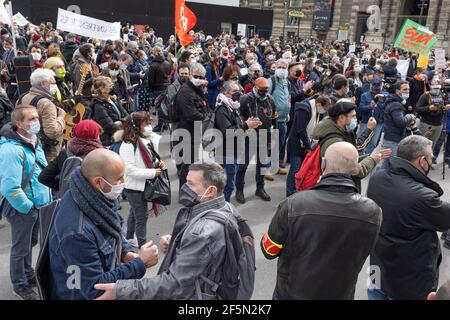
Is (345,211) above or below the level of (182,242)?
above

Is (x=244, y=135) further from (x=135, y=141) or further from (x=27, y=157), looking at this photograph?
(x=27, y=157)

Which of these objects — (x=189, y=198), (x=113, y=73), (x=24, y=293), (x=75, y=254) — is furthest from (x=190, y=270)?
(x=113, y=73)

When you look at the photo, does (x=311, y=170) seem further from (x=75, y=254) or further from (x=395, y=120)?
(x=75, y=254)

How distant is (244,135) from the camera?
6039mm

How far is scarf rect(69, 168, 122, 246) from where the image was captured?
8.02 feet

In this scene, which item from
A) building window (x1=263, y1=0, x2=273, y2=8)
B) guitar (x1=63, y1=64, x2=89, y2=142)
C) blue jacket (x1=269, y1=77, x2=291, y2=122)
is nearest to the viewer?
guitar (x1=63, y1=64, x2=89, y2=142)

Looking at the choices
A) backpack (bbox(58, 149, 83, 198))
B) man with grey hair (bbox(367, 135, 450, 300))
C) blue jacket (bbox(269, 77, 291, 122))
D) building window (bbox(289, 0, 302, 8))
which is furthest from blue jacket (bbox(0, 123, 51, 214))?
building window (bbox(289, 0, 302, 8))

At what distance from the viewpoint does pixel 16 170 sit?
147 inches

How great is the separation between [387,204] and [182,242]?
5.26 ft

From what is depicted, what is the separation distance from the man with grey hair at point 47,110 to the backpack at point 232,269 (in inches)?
124

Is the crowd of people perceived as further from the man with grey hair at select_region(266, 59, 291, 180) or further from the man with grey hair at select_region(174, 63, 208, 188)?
the man with grey hair at select_region(266, 59, 291, 180)

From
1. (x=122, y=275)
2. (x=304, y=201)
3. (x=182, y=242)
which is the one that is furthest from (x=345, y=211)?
(x=122, y=275)

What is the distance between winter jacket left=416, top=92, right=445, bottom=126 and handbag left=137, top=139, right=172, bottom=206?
5.50 m
